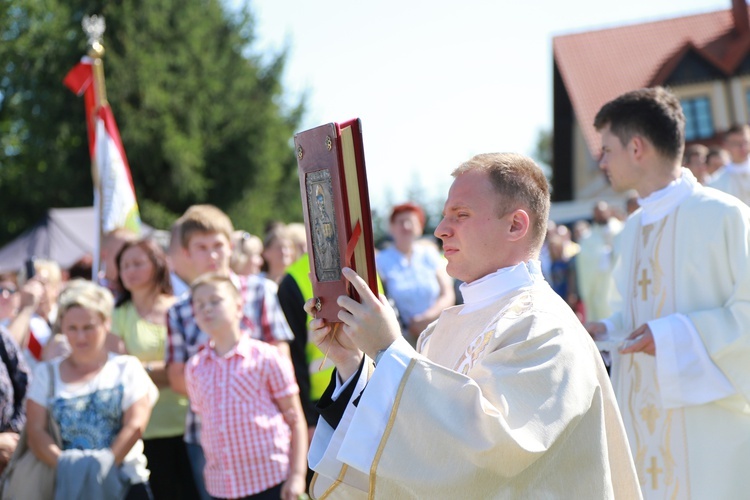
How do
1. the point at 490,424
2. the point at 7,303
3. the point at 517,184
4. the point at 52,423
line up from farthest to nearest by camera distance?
1. the point at 7,303
2. the point at 52,423
3. the point at 517,184
4. the point at 490,424

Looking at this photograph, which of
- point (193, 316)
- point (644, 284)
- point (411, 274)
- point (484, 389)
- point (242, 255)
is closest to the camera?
point (484, 389)

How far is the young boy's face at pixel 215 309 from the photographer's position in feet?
17.0

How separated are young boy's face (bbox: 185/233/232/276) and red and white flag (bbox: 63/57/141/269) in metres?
3.22

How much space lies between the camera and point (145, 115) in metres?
29.8

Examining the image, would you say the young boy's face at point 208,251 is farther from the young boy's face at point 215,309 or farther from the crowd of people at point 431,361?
the young boy's face at point 215,309

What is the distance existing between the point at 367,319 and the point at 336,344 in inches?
12.0

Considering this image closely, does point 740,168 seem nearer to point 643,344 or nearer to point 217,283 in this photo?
point 643,344

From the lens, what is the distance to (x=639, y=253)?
4.68m

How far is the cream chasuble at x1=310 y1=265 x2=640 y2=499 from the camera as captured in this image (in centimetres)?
255

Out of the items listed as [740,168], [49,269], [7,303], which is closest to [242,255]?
[49,269]

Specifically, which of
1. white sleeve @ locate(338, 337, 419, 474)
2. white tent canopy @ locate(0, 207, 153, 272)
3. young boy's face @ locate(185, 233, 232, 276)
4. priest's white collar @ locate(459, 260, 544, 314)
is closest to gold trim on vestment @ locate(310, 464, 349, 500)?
white sleeve @ locate(338, 337, 419, 474)

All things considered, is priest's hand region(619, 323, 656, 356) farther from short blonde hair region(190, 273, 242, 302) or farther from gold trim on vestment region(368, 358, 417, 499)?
short blonde hair region(190, 273, 242, 302)

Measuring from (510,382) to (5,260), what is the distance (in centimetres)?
1470

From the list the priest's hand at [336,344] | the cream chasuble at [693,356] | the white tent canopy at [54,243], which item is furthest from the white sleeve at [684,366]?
the white tent canopy at [54,243]
